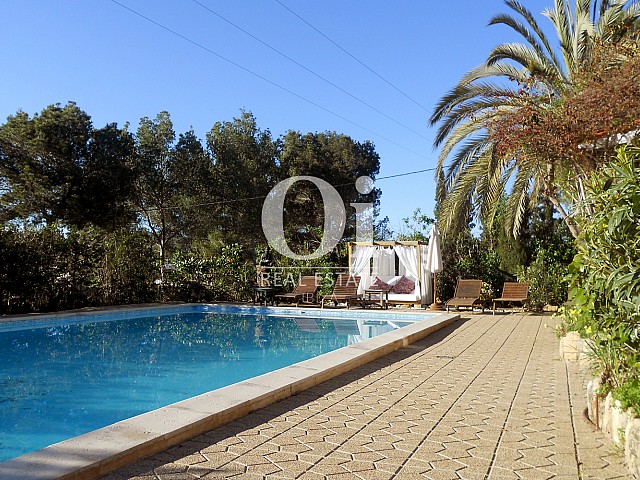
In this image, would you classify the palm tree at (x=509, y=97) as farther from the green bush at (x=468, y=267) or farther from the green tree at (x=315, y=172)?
the green tree at (x=315, y=172)

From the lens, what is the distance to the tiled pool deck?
3.12m

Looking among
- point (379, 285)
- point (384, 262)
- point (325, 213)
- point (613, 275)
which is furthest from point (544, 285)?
point (325, 213)

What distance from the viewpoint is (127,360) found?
9133 millimetres

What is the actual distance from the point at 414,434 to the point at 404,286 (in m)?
12.7

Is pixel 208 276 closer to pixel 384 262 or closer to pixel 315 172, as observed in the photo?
pixel 384 262

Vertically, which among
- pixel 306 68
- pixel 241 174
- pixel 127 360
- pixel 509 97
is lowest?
pixel 127 360

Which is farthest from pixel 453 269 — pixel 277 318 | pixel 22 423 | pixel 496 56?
pixel 22 423

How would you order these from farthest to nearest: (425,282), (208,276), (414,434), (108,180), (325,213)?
(325,213) < (108,180) < (208,276) < (425,282) < (414,434)

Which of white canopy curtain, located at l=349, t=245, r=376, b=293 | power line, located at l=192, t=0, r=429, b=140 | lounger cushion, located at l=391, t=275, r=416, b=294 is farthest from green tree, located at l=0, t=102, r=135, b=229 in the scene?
lounger cushion, located at l=391, t=275, r=416, b=294

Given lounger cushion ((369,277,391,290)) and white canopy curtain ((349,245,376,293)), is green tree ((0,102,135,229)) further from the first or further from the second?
lounger cushion ((369,277,391,290))

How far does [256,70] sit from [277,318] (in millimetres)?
7186

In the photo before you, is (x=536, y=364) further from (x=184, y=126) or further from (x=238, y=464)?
(x=184, y=126)

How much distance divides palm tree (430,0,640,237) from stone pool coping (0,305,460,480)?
4.70 meters

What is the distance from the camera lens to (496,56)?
11.1 m
